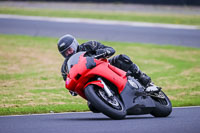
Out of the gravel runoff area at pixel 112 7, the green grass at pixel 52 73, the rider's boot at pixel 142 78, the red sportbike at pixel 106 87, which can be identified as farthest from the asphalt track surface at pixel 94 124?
the gravel runoff area at pixel 112 7

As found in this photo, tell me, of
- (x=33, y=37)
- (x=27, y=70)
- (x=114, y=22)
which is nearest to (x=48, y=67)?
(x=27, y=70)

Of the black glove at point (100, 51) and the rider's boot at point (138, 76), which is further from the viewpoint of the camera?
the rider's boot at point (138, 76)

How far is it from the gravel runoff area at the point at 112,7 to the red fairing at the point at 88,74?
23.2 m

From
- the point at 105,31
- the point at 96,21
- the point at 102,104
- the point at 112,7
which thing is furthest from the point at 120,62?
the point at 112,7

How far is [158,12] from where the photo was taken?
2986 centimetres

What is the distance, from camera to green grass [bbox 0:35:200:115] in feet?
32.0

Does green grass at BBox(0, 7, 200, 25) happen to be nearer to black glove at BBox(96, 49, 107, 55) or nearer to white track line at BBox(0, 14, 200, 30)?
white track line at BBox(0, 14, 200, 30)

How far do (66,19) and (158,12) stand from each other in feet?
22.3

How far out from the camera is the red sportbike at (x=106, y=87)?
6.72m

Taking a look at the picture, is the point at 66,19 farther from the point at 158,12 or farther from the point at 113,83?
the point at 113,83

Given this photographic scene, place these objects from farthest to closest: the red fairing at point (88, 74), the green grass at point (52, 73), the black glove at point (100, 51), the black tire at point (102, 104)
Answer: the green grass at point (52, 73) < the black glove at point (100, 51) < the red fairing at point (88, 74) < the black tire at point (102, 104)

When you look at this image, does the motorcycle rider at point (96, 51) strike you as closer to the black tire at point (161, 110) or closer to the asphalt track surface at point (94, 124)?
the black tire at point (161, 110)

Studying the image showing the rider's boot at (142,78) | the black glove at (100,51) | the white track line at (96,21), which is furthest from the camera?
the white track line at (96,21)

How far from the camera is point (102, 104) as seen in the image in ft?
21.6
